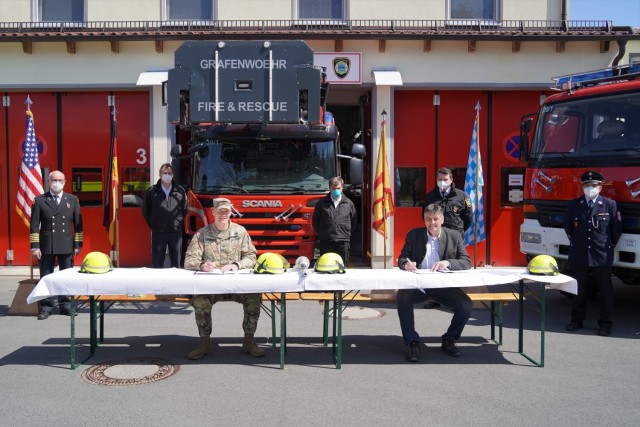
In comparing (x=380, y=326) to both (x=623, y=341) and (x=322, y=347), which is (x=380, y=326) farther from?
(x=623, y=341)

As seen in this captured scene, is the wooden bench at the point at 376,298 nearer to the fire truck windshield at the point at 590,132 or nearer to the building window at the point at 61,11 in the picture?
the fire truck windshield at the point at 590,132

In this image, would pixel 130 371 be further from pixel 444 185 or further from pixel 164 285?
pixel 444 185

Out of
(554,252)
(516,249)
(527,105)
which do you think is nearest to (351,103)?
(527,105)

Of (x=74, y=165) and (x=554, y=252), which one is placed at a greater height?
(x=74, y=165)

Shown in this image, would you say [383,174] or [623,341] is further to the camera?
[383,174]

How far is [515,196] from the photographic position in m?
12.7

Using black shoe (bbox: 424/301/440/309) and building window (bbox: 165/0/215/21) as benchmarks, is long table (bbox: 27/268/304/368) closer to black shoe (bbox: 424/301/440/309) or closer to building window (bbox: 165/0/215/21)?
black shoe (bbox: 424/301/440/309)

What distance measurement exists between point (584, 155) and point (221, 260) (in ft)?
16.2

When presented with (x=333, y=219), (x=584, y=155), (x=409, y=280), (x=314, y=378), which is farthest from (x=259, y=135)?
(x=584, y=155)

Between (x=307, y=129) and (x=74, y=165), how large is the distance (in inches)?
235

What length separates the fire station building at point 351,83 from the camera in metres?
12.2

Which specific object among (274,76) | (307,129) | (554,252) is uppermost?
(274,76)

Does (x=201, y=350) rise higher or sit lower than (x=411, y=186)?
lower

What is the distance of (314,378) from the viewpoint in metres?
5.71
